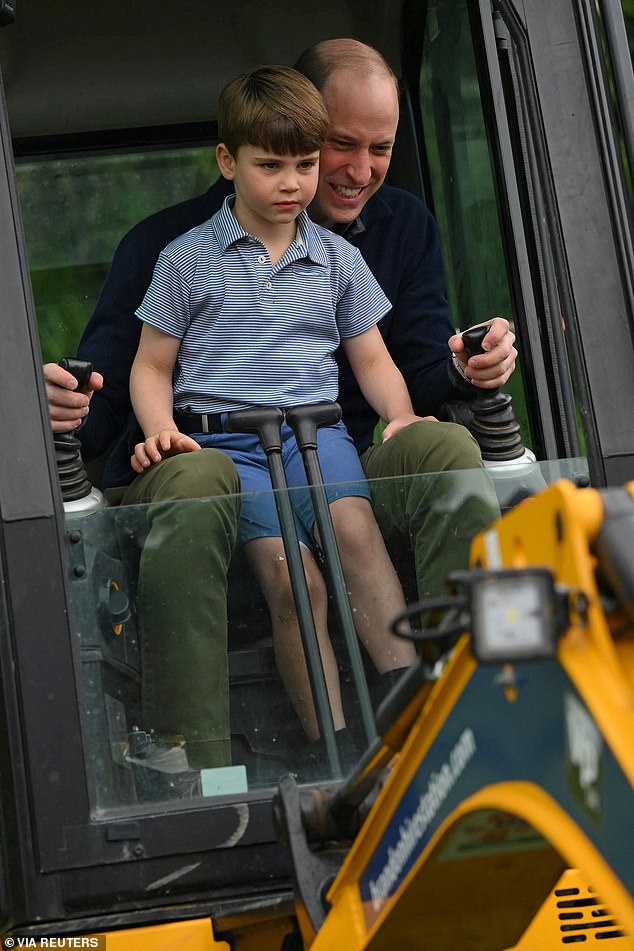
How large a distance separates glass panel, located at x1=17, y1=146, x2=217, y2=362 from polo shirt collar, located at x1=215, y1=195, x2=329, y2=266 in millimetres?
1038

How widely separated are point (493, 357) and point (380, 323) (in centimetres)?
53

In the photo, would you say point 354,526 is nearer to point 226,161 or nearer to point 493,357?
point 493,357

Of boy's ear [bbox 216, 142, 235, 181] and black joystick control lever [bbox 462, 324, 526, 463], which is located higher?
boy's ear [bbox 216, 142, 235, 181]

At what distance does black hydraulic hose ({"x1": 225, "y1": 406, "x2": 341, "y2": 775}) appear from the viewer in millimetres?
1965

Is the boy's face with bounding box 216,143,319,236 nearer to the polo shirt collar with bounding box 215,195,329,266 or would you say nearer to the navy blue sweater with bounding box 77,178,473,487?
the polo shirt collar with bounding box 215,195,329,266

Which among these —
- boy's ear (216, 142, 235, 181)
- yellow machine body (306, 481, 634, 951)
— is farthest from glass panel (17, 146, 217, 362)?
yellow machine body (306, 481, 634, 951)

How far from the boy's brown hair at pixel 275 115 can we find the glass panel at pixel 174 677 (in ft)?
2.71

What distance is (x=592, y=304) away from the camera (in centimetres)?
199

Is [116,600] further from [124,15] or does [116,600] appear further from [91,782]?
[124,15]

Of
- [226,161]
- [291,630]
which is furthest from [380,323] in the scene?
[291,630]

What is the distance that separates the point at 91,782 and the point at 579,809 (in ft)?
3.06

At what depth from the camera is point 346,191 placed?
9.39ft

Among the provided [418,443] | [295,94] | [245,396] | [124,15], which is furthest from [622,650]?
[124,15]

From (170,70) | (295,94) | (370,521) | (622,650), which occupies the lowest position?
(622,650)
